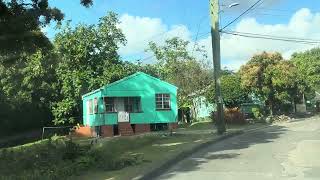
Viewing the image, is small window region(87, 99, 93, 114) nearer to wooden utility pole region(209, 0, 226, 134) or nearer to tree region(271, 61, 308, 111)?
tree region(271, 61, 308, 111)

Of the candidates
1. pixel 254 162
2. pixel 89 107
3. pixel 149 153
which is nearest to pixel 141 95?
pixel 89 107

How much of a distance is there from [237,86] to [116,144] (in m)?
30.3

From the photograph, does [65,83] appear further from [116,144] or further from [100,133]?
[116,144]

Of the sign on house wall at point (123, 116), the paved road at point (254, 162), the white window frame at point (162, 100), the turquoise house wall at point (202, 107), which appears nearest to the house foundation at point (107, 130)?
the sign on house wall at point (123, 116)

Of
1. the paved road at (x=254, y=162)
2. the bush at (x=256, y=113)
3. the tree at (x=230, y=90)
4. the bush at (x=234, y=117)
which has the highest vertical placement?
the tree at (x=230, y=90)

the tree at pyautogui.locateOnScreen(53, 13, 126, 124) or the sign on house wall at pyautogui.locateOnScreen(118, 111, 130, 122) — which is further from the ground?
the tree at pyautogui.locateOnScreen(53, 13, 126, 124)

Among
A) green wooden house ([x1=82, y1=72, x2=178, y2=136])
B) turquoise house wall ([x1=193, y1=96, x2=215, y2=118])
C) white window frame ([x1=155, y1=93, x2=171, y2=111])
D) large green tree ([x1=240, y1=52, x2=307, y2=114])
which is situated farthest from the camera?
turquoise house wall ([x1=193, y1=96, x2=215, y2=118])

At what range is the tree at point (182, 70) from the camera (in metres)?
58.4

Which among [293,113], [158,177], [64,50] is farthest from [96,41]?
[158,177]

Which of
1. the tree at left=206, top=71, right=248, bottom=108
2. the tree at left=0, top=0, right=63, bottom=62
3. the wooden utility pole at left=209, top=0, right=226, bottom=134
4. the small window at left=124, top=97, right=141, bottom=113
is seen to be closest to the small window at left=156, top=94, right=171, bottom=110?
the small window at left=124, top=97, right=141, bottom=113

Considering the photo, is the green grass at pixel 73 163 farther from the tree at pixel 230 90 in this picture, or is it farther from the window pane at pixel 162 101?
the tree at pixel 230 90

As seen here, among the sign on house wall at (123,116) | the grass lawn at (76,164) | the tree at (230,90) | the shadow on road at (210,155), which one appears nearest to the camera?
the grass lawn at (76,164)

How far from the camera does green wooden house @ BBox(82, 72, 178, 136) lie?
145ft

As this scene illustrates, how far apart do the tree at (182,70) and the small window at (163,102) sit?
443 inches
